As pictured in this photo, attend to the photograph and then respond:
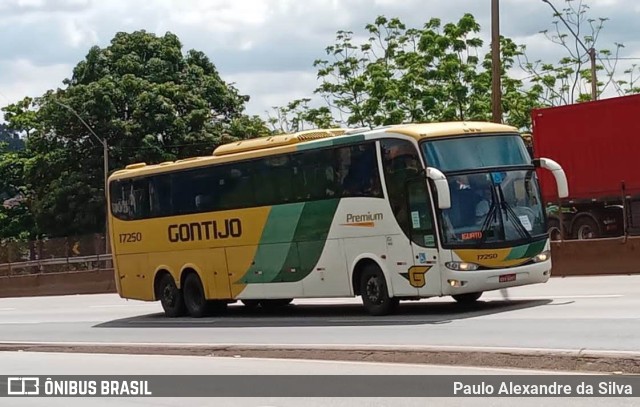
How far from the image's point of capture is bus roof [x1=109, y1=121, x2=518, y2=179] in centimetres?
1817

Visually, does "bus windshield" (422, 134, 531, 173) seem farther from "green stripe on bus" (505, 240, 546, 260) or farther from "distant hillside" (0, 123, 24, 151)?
"distant hillside" (0, 123, 24, 151)

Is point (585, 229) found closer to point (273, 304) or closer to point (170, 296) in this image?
point (273, 304)

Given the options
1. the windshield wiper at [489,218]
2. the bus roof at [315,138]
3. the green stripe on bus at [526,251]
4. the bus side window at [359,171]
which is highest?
the bus roof at [315,138]

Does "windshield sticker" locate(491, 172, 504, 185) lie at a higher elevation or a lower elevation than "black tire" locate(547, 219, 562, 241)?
higher

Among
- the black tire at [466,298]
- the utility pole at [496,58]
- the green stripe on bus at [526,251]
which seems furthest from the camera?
the utility pole at [496,58]

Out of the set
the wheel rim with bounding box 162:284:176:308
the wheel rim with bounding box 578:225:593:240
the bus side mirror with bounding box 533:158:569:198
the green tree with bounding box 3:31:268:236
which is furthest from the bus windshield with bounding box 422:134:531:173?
the green tree with bounding box 3:31:268:236

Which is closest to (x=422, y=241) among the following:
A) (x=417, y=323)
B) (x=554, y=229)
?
(x=417, y=323)

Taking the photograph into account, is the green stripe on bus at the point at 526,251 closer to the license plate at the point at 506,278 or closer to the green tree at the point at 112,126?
the license plate at the point at 506,278

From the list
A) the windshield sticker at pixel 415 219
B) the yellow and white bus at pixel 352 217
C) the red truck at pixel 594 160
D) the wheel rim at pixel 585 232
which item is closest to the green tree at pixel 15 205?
the red truck at pixel 594 160

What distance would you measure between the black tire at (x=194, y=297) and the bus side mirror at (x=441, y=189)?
7.43 metres

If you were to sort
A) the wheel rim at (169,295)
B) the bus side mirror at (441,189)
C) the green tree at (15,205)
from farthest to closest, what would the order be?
the green tree at (15,205), the wheel rim at (169,295), the bus side mirror at (441,189)

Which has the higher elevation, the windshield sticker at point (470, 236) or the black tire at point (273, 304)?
the windshield sticker at point (470, 236)

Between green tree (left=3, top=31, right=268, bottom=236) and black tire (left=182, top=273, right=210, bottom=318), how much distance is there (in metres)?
29.7

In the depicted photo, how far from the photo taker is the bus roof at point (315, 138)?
59.6 ft
